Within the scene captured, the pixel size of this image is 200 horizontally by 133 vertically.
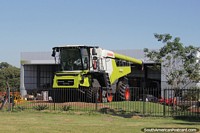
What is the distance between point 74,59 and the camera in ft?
91.4

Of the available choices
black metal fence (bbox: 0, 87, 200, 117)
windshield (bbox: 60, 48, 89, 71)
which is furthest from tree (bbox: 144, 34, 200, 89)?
windshield (bbox: 60, 48, 89, 71)

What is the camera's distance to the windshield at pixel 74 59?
27.4 meters

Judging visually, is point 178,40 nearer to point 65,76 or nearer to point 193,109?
point 193,109

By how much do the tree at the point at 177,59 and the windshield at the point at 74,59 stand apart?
187 inches

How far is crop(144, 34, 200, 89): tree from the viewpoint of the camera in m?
27.7

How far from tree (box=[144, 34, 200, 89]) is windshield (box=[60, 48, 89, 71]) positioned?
4749mm

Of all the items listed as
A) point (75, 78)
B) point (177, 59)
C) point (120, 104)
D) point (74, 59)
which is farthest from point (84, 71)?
point (177, 59)

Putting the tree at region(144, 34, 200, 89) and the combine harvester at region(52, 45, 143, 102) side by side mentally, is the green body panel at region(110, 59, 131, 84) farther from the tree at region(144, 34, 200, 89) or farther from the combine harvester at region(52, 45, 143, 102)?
the tree at region(144, 34, 200, 89)

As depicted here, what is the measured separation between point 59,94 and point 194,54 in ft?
32.4

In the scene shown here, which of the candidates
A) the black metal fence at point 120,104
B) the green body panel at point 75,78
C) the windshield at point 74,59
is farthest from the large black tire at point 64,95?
the windshield at point 74,59

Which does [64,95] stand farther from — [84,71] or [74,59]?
[74,59]

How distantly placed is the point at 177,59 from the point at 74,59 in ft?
24.2

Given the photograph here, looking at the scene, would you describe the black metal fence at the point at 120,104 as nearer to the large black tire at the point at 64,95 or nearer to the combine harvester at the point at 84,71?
the large black tire at the point at 64,95

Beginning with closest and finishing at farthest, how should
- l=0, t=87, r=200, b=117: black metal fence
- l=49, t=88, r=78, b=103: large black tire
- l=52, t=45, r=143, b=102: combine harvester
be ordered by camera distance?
l=0, t=87, r=200, b=117: black metal fence < l=52, t=45, r=143, b=102: combine harvester < l=49, t=88, r=78, b=103: large black tire
